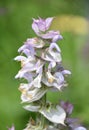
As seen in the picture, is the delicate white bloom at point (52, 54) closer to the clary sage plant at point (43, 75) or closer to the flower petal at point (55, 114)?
the clary sage plant at point (43, 75)

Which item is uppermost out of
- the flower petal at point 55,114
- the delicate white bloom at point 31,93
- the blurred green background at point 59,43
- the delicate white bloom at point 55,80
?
the blurred green background at point 59,43

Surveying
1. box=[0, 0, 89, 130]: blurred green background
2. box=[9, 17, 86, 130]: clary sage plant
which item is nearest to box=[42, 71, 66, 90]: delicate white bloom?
box=[9, 17, 86, 130]: clary sage plant

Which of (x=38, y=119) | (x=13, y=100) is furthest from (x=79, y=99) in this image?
(x=38, y=119)

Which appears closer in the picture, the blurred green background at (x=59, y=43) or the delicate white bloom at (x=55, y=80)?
the delicate white bloom at (x=55, y=80)

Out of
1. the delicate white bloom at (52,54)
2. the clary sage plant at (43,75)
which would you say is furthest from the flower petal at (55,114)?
the delicate white bloom at (52,54)

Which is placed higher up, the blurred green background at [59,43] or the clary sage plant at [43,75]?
the blurred green background at [59,43]

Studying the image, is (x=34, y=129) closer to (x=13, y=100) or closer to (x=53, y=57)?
(x=53, y=57)
